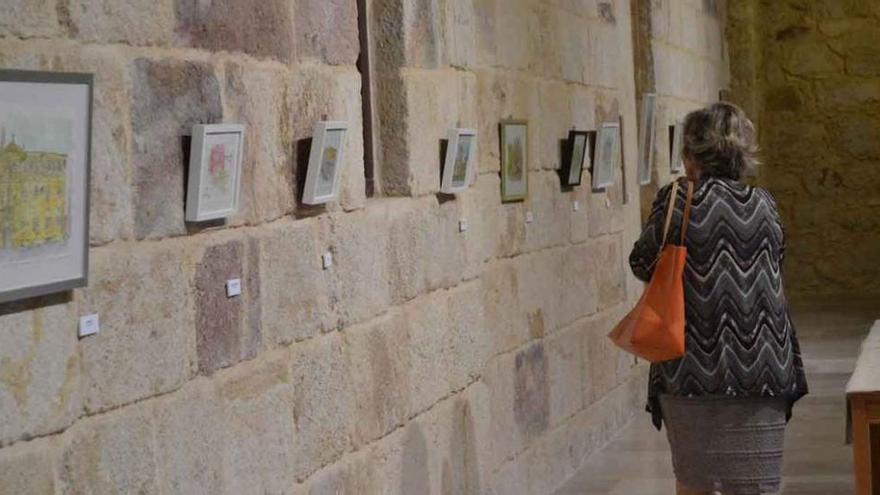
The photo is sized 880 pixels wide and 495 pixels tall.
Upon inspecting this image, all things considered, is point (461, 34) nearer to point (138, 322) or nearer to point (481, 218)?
point (481, 218)

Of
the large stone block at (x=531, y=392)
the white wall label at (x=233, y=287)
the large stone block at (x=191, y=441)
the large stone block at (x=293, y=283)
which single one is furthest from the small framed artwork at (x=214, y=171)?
the large stone block at (x=531, y=392)

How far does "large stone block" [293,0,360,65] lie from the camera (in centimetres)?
481

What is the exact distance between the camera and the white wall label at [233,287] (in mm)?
4273

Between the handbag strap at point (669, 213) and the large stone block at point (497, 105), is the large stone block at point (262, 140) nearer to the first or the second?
the handbag strap at point (669, 213)

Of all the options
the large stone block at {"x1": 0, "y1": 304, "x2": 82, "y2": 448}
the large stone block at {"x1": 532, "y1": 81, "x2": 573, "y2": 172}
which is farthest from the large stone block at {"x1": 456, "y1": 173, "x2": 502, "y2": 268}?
the large stone block at {"x1": 0, "y1": 304, "x2": 82, "y2": 448}

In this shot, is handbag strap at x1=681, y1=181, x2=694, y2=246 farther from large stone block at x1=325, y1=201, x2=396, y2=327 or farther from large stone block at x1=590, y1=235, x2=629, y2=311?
large stone block at x1=590, y1=235, x2=629, y2=311

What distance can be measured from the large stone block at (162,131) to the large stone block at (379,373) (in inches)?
46.2

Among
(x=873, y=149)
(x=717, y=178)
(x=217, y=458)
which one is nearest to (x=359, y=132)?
(x=717, y=178)

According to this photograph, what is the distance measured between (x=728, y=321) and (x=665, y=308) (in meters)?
0.21

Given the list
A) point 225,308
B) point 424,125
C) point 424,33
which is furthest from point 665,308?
point 225,308

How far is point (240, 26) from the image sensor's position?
4395 millimetres

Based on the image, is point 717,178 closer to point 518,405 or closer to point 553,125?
point 518,405

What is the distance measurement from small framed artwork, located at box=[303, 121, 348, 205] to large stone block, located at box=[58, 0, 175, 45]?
846 mm

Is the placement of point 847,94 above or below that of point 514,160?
above
